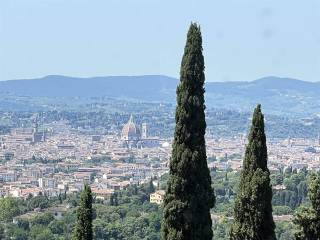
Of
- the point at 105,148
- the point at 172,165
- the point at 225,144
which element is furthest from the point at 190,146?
the point at 225,144

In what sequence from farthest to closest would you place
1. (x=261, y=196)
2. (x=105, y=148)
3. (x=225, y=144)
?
(x=225, y=144) < (x=105, y=148) < (x=261, y=196)

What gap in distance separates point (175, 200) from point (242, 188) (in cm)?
95

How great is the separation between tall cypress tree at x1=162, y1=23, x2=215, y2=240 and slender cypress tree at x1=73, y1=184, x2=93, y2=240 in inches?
70.7

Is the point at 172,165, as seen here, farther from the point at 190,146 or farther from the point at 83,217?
the point at 83,217

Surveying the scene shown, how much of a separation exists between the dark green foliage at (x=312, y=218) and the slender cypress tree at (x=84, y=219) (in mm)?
3389

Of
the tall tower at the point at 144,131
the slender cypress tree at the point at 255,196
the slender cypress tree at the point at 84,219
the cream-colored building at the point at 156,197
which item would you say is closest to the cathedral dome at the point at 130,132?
the tall tower at the point at 144,131

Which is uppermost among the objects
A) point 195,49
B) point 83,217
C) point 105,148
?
point 195,49

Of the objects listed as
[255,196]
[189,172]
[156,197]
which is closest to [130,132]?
[156,197]

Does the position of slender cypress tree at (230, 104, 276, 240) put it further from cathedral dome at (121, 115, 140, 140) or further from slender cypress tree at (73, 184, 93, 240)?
cathedral dome at (121, 115, 140, 140)

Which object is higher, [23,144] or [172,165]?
[172,165]

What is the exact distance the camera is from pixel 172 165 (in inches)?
A: 455

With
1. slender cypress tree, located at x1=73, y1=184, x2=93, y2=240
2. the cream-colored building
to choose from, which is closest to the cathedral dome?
the cream-colored building

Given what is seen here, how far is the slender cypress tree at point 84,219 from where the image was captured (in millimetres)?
13031

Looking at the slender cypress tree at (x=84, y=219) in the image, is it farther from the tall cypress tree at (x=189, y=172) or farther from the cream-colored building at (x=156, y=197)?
the cream-colored building at (x=156, y=197)
